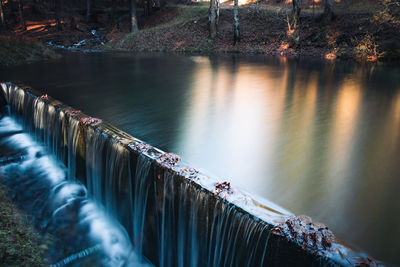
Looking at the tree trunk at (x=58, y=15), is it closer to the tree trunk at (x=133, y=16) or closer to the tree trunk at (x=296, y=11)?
the tree trunk at (x=133, y=16)

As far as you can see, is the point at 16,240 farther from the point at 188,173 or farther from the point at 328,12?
the point at 328,12

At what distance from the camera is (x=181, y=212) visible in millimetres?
3232

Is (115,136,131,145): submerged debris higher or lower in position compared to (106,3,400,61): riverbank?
lower

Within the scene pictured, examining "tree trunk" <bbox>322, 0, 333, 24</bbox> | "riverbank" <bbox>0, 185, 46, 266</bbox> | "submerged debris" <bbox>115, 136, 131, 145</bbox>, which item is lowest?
"riverbank" <bbox>0, 185, 46, 266</bbox>

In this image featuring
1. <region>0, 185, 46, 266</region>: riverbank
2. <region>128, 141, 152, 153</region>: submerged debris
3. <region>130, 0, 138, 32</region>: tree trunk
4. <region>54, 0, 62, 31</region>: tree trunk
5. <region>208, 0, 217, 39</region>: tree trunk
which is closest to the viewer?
<region>0, 185, 46, 266</region>: riverbank

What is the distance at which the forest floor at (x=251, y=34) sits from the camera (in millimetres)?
16212

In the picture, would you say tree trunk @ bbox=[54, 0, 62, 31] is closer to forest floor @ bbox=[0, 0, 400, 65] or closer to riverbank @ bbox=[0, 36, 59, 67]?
forest floor @ bbox=[0, 0, 400, 65]

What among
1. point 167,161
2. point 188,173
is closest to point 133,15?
point 167,161

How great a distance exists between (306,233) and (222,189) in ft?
2.97

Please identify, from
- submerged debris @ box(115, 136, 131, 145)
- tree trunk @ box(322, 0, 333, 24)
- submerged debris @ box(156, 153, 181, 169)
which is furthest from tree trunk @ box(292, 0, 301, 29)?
submerged debris @ box(156, 153, 181, 169)

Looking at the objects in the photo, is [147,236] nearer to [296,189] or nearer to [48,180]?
[296,189]

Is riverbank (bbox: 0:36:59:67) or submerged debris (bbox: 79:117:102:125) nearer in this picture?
submerged debris (bbox: 79:117:102:125)

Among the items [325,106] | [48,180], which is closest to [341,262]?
[48,180]

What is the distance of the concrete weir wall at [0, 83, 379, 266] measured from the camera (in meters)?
2.25
